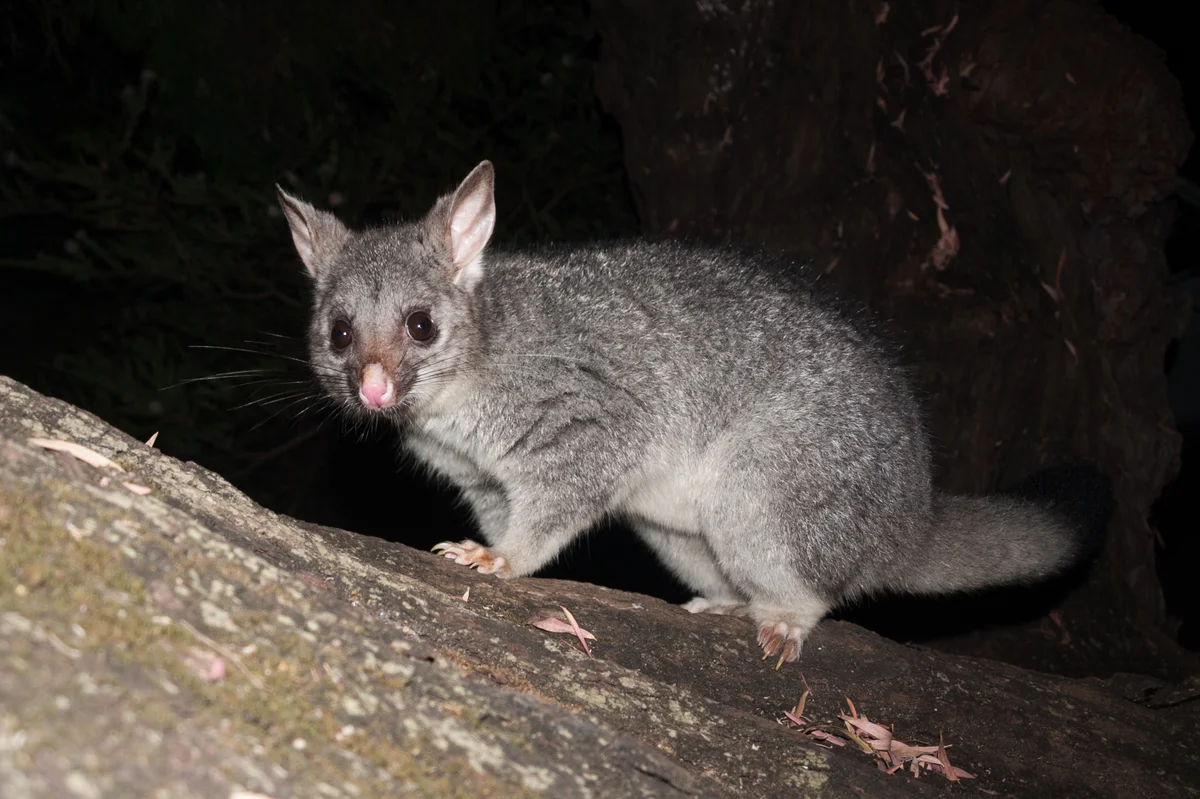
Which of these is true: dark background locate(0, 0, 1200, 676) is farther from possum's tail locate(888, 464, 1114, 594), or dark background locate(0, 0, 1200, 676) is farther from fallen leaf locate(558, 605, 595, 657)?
fallen leaf locate(558, 605, 595, 657)

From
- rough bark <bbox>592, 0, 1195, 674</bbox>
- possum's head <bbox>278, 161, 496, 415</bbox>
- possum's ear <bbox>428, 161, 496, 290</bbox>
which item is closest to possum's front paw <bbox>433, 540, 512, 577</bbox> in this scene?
possum's head <bbox>278, 161, 496, 415</bbox>

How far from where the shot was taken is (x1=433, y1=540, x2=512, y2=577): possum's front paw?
4.09m

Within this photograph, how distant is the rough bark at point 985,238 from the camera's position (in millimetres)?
6070

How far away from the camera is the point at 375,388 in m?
4.00

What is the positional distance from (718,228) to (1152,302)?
249 centimetres

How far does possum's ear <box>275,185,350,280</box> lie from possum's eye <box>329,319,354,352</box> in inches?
14.2

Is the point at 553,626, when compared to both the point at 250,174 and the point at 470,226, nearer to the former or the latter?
the point at 470,226

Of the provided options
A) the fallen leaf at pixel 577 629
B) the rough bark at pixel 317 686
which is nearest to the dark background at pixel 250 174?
the rough bark at pixel 317 686

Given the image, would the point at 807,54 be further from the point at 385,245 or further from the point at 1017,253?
the point at 385,245

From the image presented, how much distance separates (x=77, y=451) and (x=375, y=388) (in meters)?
1.72

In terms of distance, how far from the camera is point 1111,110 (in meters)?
5.84

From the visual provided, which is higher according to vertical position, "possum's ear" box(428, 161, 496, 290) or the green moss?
"possum's ear" box(428, 161, 496, 290)

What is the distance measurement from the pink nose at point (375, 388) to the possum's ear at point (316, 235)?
81cm

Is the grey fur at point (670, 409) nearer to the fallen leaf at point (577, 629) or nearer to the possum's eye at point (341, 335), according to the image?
the possum's eye at point (341, 335)
